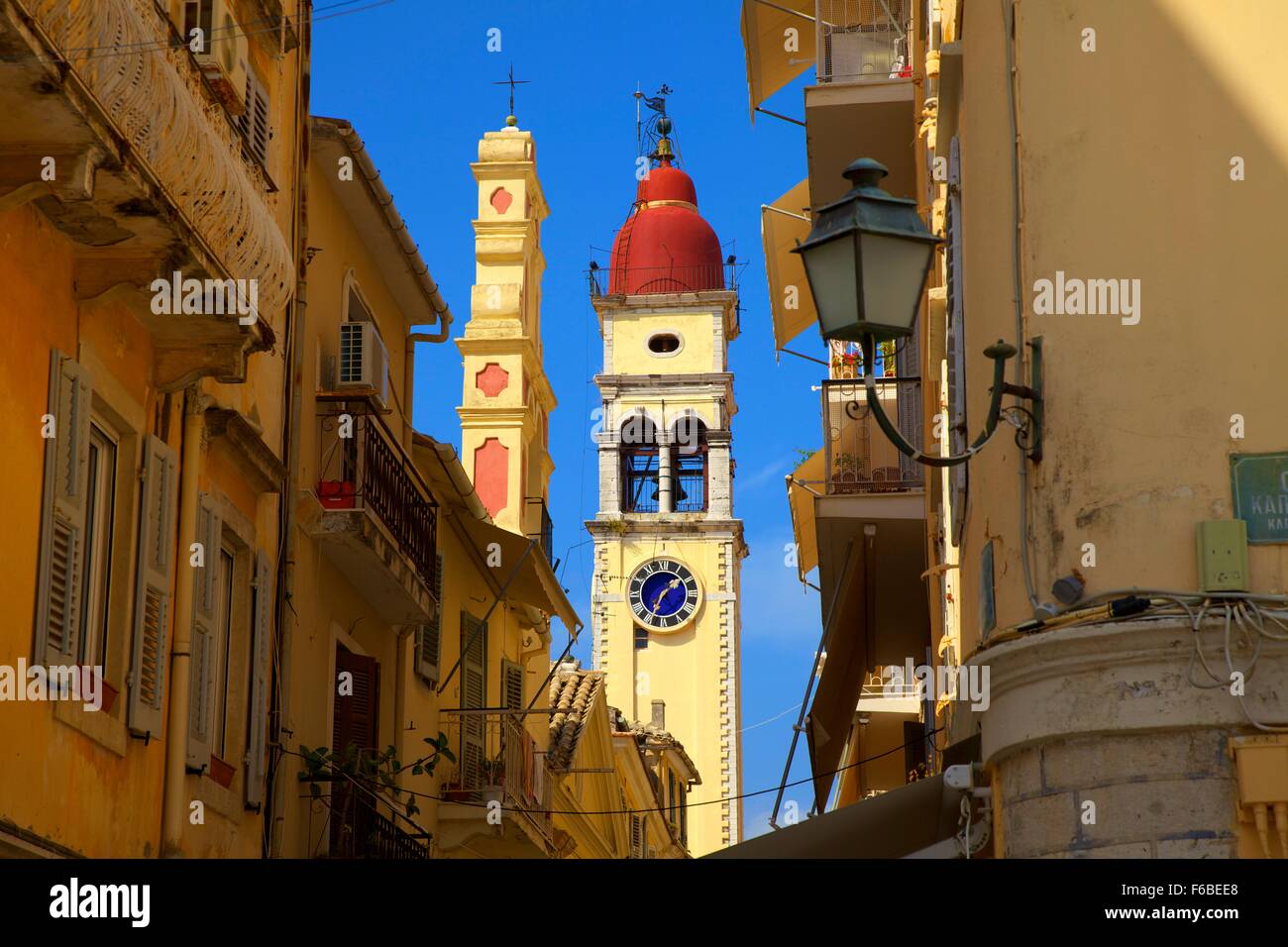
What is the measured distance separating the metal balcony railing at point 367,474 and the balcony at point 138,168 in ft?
12.5

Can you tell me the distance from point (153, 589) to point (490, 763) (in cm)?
995

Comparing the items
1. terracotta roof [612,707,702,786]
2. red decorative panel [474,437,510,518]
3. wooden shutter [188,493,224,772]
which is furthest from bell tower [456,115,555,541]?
wooden shutter [188,493,224,772]

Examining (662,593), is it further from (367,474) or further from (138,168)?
(138,168)

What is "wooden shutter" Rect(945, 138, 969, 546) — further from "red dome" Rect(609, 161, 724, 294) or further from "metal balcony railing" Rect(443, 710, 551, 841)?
"red dome" Rect(609, 161, 724, 294)

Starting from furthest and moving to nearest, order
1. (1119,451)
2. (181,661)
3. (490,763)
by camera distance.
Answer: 1. (490,763)
2. (181,661)
3. (1119,451)

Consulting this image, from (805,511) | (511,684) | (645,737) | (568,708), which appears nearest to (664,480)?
(645,737)

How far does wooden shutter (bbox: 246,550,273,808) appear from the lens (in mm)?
13484

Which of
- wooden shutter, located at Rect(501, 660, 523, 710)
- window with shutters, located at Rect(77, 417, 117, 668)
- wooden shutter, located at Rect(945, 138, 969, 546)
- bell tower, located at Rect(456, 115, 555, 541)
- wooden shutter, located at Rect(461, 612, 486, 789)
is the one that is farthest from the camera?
bell tower, located at Rect(456, 115, 555, 541)

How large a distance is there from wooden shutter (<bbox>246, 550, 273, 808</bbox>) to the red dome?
63181 mm

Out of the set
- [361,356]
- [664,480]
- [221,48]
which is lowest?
[361,356]

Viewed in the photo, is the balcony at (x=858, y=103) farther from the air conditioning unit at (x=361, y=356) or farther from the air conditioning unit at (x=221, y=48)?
the air conditioning unit at (x=221, y=48)

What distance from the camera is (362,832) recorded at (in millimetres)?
15734
